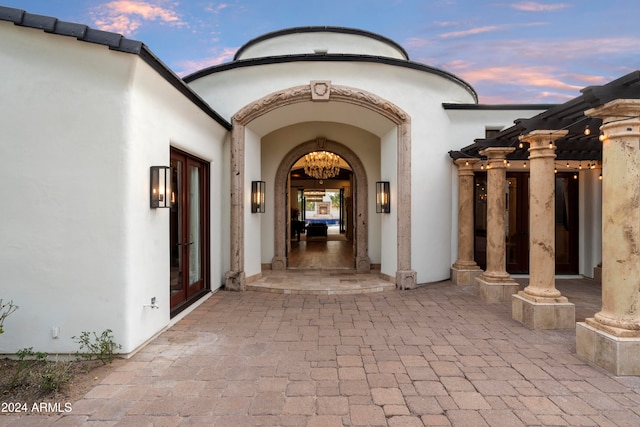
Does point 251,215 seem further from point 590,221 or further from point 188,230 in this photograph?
point 590,221

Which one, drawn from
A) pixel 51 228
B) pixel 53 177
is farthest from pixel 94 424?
pixel 53 177

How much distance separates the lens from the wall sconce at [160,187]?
4145 mm

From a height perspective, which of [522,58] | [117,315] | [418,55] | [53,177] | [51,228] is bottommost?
[117,315]

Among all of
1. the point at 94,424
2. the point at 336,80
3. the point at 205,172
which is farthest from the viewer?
the point at 336,80

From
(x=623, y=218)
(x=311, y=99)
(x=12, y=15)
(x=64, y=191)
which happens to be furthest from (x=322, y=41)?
(x=623, y=218)

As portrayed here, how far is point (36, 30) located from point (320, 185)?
1526 centimetres

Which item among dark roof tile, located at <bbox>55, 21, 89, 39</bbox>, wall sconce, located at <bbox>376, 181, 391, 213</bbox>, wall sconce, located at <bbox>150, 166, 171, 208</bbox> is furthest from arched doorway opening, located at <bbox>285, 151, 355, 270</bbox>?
dark roof tile, located at <bbox>55, 21, 89, 39</bbox>

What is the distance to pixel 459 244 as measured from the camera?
303 inches

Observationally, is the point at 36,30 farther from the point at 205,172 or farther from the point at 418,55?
the point at 418,55

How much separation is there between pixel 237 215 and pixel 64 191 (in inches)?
145

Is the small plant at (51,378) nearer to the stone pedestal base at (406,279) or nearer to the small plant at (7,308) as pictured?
the small plant at (7,308)

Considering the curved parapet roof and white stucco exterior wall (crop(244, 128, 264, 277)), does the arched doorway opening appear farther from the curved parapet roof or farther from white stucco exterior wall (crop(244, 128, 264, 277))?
the curved parapet roof

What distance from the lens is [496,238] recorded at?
247 inches

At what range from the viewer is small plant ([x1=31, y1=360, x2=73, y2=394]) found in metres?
2.88
